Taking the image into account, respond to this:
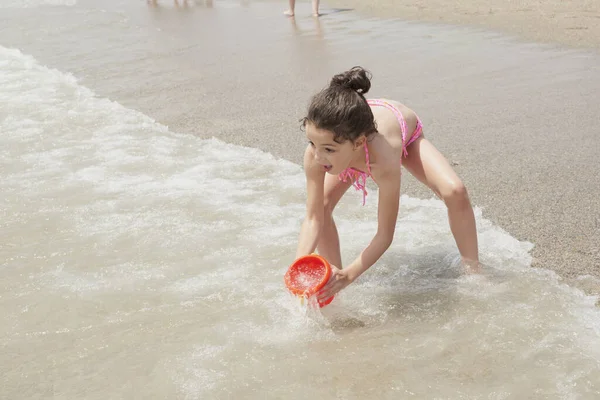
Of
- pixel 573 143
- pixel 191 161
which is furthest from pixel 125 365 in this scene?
pixel 573 143

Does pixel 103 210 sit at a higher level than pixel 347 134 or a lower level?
lower

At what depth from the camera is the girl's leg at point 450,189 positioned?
11.6ft

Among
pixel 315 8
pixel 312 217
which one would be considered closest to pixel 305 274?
pixel 312 217

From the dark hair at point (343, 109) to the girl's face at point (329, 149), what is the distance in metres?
0.02

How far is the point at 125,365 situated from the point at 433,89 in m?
4.80

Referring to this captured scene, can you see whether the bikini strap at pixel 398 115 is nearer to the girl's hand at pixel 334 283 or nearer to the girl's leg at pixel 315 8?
the girl's hand at pixel 334 283

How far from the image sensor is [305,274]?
335 centimetres

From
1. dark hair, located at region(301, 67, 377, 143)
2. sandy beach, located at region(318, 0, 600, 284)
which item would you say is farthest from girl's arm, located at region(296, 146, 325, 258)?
sandy beach, located at region(318, 0, 600, 284)

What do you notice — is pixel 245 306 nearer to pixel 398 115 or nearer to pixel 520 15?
pixel 398 115

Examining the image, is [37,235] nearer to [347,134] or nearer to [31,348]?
[31,348]

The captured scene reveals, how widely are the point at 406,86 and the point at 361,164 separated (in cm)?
413

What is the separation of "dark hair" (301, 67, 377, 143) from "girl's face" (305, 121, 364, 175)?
0.02 m

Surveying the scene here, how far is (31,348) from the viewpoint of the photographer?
10.7 ft

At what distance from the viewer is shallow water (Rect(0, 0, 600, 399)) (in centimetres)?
298
